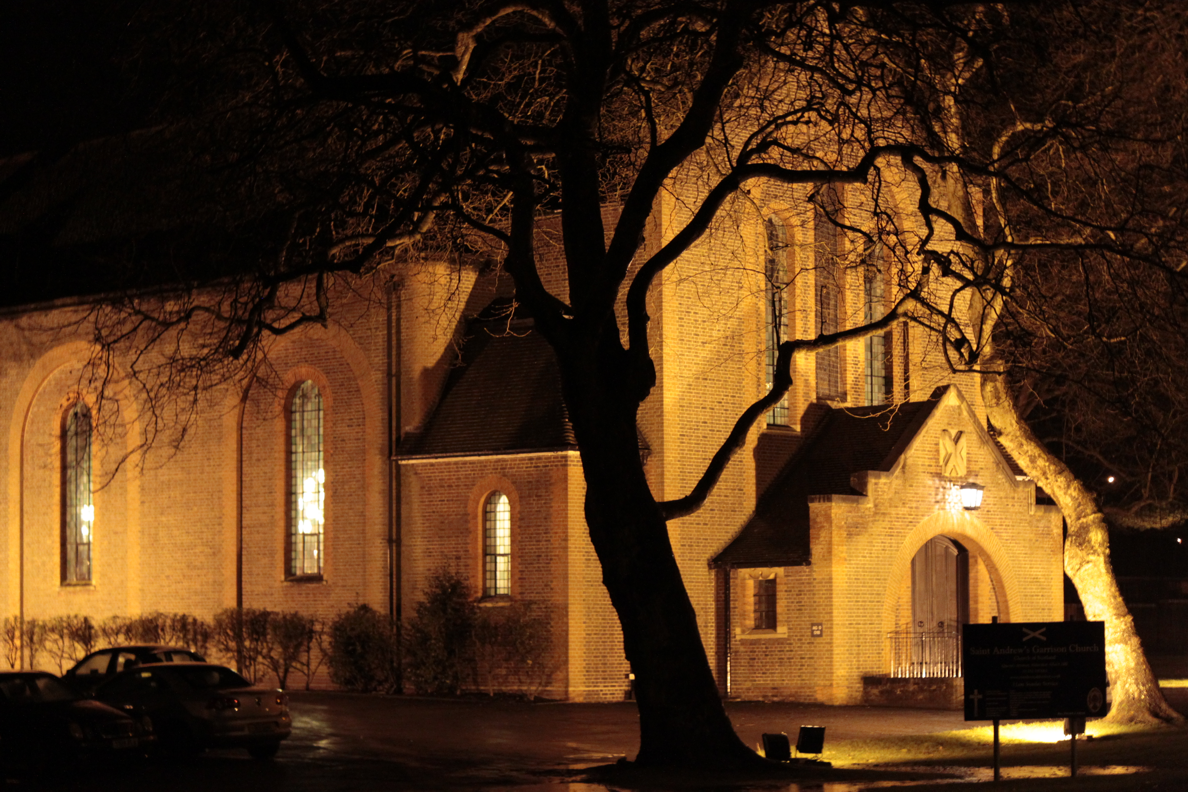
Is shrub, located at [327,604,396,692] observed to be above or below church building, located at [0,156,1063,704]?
below

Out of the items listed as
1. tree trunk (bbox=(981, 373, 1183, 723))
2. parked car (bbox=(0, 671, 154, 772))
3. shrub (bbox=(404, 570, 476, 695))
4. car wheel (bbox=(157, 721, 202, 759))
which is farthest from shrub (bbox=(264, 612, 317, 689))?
tree trunk (bbox=(981, 373, 1183, 723))

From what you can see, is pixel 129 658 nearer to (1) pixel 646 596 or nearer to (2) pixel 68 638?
(1) pixel 646 596

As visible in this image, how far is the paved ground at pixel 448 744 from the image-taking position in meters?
20.0

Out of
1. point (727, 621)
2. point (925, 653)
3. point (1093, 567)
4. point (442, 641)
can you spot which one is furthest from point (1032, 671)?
point (442, 641)

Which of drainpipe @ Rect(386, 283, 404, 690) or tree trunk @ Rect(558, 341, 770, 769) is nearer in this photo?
tree trunk @ Rect(558, 341, 770, 769)

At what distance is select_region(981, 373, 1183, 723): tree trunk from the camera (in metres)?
26.6

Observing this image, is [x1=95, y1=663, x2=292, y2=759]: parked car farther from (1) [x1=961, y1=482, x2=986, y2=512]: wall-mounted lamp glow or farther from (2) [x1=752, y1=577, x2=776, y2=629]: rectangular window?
(1) [x1=961, y1=482, x2=986, y2=512]: wall-mounted lamp glow

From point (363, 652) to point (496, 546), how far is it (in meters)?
3.51

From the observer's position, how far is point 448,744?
24.5 metres

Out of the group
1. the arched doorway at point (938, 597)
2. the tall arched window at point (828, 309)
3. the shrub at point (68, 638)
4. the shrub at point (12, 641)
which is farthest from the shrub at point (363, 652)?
the shrub at point (12, 641)

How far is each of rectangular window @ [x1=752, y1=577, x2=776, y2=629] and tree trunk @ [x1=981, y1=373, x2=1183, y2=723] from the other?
704 cm

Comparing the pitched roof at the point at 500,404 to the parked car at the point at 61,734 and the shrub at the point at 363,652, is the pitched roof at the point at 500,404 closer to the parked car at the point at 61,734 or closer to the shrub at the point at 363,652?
the shrub at the point at 363,652

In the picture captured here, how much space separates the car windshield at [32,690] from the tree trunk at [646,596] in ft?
23.6

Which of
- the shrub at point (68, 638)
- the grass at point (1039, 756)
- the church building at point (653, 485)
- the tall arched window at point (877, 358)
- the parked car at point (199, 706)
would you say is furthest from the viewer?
the shrub at point (68, 638)
